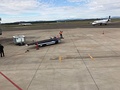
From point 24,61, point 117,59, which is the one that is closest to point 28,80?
point 24,61

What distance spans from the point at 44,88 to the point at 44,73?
3.19 metres

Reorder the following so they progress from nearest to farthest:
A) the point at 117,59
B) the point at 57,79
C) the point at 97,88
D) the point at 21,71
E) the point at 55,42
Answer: the point at 97,88 < the point at 57,79 < the point at 21,71 < the point at 117,59 < the point at 55,42

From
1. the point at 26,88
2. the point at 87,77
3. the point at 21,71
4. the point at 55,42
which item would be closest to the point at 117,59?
the point at 87,77

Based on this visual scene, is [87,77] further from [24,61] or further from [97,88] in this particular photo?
[24,61]

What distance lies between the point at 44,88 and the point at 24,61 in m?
8.24

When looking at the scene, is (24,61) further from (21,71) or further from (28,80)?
(28,80)

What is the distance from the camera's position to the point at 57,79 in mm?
13242

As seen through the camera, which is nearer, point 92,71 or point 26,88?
point 26,88

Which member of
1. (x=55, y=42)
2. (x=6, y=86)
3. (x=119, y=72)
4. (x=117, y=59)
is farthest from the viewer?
(x=55, y=42)

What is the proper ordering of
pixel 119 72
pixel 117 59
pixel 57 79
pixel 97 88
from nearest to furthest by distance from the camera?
pixel 97 88 → pixel 57 79 → pixel 119 72 → pixel 117 59

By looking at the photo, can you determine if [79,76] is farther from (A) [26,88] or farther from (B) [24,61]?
(B) [24,61]

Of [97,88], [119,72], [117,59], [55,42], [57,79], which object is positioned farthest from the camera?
[55,42]

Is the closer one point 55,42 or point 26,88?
point 26,88

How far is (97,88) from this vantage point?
37.5 ft
